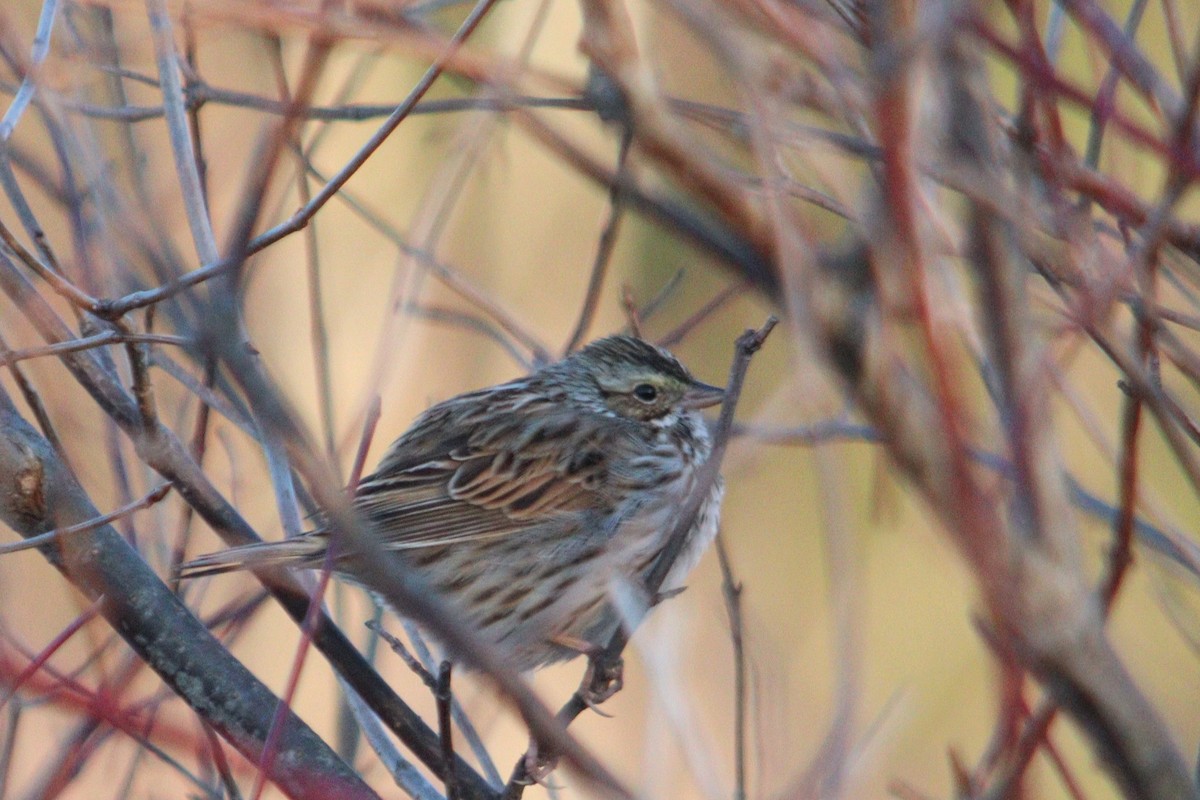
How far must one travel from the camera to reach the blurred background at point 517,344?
2068 millimetres

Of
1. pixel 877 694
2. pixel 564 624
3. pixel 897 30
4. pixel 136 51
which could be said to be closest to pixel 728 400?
pixel 897 30

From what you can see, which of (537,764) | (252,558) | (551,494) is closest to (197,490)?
(252,558)

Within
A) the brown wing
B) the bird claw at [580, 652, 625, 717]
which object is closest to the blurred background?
the bird claw at [580, 652, 625, 717]

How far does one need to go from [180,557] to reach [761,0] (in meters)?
1.98

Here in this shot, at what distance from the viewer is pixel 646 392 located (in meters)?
4.72

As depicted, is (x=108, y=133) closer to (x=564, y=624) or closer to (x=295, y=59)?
(x=295, y=59)

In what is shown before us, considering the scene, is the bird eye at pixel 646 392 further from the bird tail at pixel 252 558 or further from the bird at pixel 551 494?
the bird tail at pixel 252 558

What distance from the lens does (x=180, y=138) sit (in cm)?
259

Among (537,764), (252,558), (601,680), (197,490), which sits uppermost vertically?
(252,558)

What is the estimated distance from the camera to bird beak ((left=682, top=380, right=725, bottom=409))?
464cm

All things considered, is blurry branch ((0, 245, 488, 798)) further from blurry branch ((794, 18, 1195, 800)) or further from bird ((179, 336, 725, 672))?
blurry branch ((794, 18, 1195, 800))

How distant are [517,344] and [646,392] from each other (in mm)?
2529

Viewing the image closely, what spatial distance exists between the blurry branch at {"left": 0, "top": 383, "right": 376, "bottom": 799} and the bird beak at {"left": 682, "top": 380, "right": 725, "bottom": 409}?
242cm

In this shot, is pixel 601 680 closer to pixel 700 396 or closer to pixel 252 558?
pixel 252 558
